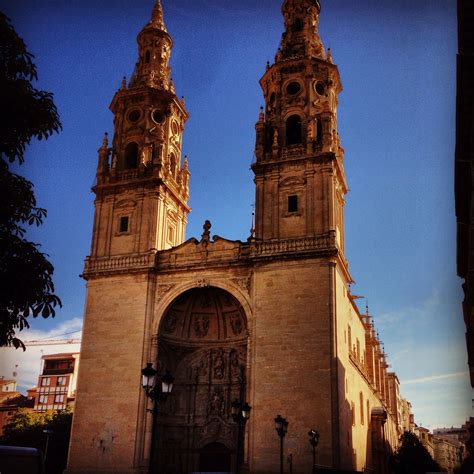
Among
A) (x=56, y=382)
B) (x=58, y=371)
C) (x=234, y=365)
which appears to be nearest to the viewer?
(x=234, y=365)

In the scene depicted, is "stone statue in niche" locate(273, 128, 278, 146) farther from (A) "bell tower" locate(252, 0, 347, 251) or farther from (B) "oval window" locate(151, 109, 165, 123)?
(B) "oval window" locate(151, 109, 165, 123)


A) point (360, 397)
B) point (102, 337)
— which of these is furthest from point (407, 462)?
point (102, 337)

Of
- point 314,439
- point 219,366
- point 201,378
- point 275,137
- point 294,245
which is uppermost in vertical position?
point 275,137

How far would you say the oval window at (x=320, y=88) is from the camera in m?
38.2

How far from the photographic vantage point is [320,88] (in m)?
38.4

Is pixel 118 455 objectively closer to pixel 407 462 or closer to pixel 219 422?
pixel 219 422

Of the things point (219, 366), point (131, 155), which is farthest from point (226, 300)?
point (131, 155)

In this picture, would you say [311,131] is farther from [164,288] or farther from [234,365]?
[234,365]

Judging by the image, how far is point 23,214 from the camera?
11781 mm

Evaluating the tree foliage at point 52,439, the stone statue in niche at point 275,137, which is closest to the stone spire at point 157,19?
the stone statue in niche at point 275,137

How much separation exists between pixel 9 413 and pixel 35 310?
71.3 m

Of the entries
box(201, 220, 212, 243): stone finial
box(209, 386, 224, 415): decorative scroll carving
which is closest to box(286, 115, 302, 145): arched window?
box(201, 220, 212, 243): stone finial

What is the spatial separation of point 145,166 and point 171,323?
9.96 metres

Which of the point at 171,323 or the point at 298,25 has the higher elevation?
the point at 298,25
